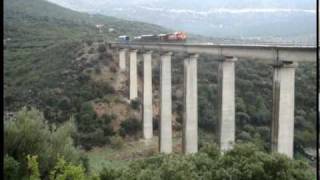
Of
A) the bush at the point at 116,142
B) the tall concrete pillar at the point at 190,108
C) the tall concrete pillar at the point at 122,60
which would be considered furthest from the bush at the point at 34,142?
the tall concrete pillar at the point at 122,60

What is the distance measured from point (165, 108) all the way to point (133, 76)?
14893 mm

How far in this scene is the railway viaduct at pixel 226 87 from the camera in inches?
1009

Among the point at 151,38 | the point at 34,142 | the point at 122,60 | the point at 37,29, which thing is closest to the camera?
the point at 34,142

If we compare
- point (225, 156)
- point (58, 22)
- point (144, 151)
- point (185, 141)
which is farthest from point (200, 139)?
point (58, 22)

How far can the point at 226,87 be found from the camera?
33.2m

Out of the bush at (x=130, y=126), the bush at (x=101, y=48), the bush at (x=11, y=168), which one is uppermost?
the bush at (x=101, y=48)

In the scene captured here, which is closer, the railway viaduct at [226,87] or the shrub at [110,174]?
the shrub at [110,174]

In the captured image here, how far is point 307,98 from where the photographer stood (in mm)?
51969

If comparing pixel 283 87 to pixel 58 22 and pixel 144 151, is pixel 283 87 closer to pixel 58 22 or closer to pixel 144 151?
pixel 144 151

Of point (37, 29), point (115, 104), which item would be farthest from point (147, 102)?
point (37, 29)

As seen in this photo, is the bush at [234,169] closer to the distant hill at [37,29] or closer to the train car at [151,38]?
the train car at [151,38]

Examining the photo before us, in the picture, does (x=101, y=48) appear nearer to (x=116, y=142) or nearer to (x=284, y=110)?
(x=116, y=142)

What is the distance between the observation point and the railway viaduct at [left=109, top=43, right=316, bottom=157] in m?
25.6

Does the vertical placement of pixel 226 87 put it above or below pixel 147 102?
above
